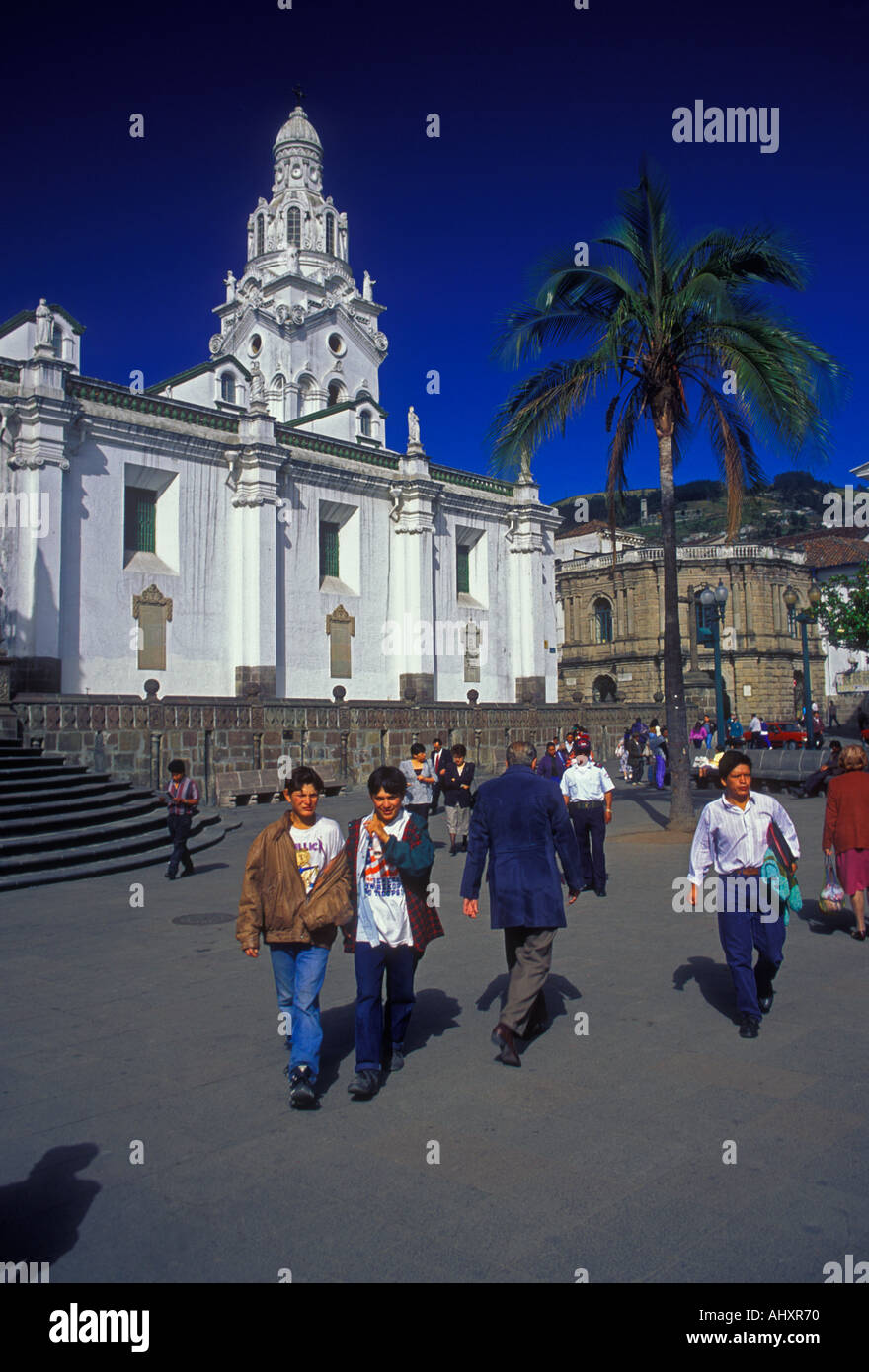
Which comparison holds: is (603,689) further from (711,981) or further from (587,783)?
(711,981)

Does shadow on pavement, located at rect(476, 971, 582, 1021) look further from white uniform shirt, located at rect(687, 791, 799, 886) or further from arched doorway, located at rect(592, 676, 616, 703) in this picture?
arched doorway, located at rect(592, 676, 616, 703)

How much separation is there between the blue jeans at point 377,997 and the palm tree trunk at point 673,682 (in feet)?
32.1

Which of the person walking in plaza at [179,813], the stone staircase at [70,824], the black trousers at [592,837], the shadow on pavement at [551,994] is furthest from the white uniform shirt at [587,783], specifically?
the stone staircase at [70,824]

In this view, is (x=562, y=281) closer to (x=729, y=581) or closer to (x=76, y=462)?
(x=76, y=462)

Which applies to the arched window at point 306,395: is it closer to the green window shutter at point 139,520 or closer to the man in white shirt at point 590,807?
the green window shutter at point 139,520

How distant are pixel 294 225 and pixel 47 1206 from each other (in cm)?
4722

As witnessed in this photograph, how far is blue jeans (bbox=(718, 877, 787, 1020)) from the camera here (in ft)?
18.2

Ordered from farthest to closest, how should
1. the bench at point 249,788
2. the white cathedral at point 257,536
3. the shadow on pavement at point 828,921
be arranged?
the white cathedral at point 257,536 → the bench at point 249,788 → the shadow on pavement at point 828,921

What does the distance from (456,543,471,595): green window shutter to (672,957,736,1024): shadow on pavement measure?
28.9 meters

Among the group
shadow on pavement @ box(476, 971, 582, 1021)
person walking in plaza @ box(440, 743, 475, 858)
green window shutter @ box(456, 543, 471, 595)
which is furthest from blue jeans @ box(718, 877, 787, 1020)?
green window shutter @ box(456, 543, 471, 595)

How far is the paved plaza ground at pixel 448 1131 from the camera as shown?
3.35 metres

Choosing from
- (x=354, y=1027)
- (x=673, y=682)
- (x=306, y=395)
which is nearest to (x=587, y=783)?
(x=673, y=682)
